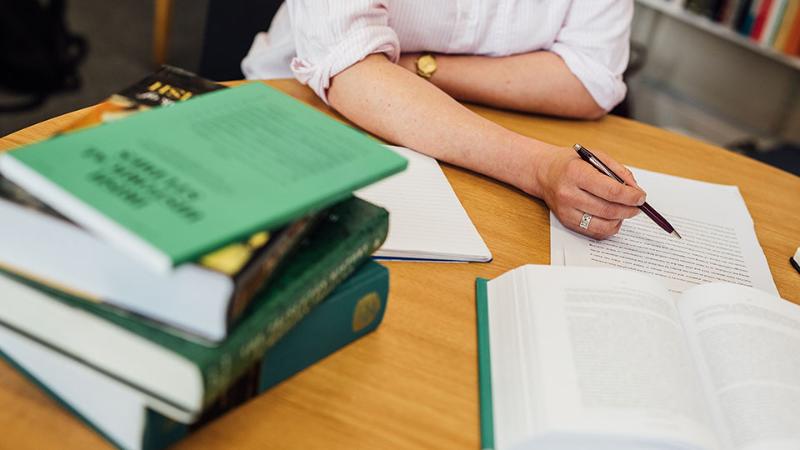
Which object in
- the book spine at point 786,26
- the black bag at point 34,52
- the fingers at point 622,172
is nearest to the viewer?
the fingers at point 622,172

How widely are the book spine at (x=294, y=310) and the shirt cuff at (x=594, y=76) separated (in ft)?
2.31

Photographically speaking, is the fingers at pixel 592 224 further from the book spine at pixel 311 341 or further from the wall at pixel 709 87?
the wall at pixel 709 87

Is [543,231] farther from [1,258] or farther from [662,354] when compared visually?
[1,258]

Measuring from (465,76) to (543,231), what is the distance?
36cm

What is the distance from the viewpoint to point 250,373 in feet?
1.95

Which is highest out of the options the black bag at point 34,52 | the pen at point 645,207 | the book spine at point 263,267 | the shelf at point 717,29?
the book spine at point 263,267

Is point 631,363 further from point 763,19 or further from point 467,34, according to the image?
point 763,19

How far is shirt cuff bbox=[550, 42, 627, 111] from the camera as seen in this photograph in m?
1.28

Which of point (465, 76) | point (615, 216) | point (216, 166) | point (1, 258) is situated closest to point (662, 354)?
point (615, 216)

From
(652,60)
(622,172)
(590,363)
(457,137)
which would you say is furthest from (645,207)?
(652,60)

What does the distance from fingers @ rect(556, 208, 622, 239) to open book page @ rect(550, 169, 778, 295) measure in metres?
0.01

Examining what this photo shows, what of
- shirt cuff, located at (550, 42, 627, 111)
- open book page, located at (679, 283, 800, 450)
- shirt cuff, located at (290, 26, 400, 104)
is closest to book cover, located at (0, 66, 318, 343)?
open book page, located at (679, 283, 800, 450)

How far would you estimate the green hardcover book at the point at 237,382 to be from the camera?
0.55 meters

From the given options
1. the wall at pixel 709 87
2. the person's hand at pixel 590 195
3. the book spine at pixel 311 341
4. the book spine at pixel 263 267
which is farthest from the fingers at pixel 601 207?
the wall at pixel 709 87
